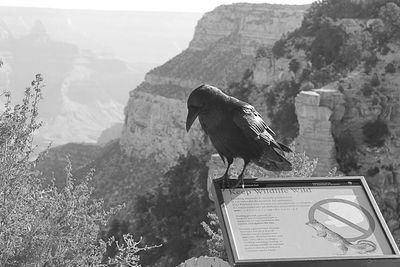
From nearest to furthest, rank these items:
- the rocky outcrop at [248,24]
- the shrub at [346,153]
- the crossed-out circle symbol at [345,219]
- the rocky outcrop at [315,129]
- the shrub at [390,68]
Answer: the crossed-out circle symbol at [345,219] → the rocky outcrop at [315,129] → the shrub at [346,153] → the shrub at [390,68] → the rocky outcrop at [248,24]

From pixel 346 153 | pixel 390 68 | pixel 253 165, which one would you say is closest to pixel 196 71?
pixel 390 68

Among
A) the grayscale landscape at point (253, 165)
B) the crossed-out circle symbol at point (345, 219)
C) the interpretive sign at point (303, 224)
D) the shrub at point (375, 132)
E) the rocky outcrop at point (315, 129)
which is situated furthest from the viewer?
the shrub at point (375, 132)

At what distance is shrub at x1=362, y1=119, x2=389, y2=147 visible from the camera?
2427 cm

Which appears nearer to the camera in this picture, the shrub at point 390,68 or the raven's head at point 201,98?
the raven's head at point 201,98

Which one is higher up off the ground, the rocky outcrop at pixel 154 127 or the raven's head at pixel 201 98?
the raven's head at pixel 201 98

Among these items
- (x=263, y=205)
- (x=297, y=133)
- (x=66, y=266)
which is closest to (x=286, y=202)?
(x=263, y=205)

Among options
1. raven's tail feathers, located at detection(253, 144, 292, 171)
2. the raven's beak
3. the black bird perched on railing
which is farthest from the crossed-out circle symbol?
the raven's beak

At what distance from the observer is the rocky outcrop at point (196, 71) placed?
53250 millimetres

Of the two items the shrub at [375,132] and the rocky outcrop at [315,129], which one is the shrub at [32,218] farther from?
the shrub at [375,132]

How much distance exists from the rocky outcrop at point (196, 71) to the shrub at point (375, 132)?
16.7 metres

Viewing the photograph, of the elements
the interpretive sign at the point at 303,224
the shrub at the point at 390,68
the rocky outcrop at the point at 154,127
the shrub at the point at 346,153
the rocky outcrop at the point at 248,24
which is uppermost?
the interpretive sign at the point at 303,224

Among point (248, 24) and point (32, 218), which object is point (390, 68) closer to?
point (32, 218)

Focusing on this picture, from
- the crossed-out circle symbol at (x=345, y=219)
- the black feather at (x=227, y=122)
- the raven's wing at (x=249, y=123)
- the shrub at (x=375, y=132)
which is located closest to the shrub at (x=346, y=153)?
the shrub at (x=375, y=132)

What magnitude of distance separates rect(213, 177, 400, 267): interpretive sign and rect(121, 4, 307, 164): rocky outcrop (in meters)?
33.3
